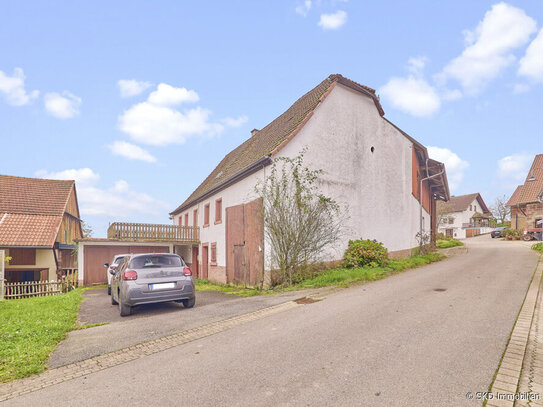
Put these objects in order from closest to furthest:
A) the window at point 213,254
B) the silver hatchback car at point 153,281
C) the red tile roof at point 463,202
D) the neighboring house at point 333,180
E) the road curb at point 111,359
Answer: the road curb at point 111,359, the silver hatchback car at point 153,281, the neighboring house at point 333,180, the window at point 213,254, the red tile roof at point 463,202

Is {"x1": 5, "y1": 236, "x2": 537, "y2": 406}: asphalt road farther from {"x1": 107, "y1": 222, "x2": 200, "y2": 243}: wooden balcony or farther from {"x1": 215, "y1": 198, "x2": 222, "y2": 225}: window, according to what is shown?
{"x1": 107, "y1": 222, "x2": 200, "y2": 243}: wooden balcony

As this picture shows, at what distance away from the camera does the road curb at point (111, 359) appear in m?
4.54

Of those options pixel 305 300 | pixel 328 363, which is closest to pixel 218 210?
pixel 305 300

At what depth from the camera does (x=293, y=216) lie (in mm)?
12742

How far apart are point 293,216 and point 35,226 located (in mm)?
18067

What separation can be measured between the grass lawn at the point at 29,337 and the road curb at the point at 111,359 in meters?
0.30

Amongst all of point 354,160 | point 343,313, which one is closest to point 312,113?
point 354,160

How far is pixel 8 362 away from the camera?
17.5 ft

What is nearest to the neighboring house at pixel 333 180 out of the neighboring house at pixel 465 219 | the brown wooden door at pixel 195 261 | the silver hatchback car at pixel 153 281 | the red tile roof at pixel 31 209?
the brown wooden door at pixel 195 261

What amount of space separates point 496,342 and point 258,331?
3849 millimetres

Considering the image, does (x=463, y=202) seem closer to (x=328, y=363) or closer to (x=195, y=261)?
(x=195, y=261)

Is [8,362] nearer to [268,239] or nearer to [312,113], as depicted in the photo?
[268,239]

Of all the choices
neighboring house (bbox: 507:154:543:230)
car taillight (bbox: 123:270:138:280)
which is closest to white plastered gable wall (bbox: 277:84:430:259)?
car taillight (bbox: 123:270:138:280)

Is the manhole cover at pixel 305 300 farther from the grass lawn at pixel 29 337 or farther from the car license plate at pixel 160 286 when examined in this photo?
the grass lawn at pixel 29 337
